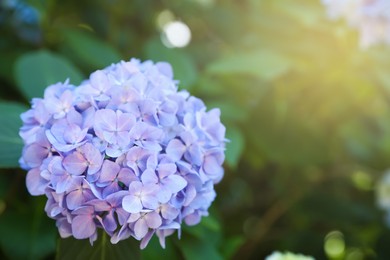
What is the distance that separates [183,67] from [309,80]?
1.45 ft

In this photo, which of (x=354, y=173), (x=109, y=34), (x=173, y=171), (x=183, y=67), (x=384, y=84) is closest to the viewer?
(x=173, y=171)

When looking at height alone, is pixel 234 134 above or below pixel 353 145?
below

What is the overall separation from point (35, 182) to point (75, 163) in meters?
0.11

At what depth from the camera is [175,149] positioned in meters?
0.98

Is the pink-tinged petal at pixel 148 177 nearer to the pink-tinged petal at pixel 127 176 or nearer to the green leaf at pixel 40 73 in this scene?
the pink-tinged petal at pixel 127 176

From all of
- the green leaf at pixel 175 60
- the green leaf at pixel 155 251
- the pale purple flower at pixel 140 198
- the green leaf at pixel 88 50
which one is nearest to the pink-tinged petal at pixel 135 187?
the pale purple flower at pixel 140 198

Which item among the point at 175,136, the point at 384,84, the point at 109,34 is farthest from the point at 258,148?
the point at 175,136

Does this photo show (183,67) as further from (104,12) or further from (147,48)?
(104,12)

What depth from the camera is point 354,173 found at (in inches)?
91.3

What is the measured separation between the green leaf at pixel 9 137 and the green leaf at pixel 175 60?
1.44ft

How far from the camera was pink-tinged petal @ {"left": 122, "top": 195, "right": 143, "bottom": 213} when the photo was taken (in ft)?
2.91

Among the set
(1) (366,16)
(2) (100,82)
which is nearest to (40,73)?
(2) (100,82)

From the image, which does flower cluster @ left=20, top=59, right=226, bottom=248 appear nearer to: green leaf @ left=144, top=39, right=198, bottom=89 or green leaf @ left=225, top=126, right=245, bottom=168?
green leaf @ left=225, top=126, right=245, bottom=168

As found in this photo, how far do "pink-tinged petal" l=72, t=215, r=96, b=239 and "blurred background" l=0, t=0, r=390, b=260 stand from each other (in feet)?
1.20
